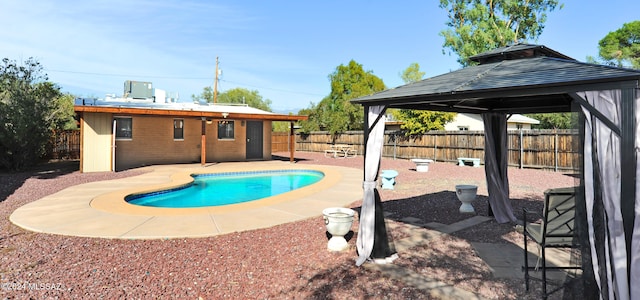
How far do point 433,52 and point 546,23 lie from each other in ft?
22.2

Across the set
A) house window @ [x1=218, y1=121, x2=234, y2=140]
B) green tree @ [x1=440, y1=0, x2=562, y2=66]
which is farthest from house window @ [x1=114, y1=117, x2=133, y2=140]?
green tree @ [x1=440, y1=0, x2=562, y2=66]

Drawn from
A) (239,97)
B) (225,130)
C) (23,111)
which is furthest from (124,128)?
(239,97)

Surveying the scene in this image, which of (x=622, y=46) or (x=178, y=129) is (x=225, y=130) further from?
(x=622, y=46)

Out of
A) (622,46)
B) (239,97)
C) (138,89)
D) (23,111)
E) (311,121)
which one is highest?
(239,97)

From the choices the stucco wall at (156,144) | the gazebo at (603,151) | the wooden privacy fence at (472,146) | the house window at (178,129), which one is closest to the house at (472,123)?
the wooden privacy fence at (472,146)

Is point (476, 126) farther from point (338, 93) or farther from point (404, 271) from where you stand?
point (404, 271)

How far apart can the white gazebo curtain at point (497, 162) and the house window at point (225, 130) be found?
1474 centimetres

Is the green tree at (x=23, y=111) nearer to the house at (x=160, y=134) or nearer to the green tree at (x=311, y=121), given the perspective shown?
the house at (x=160, y=134)

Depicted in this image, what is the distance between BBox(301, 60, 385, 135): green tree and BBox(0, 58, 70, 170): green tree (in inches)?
719

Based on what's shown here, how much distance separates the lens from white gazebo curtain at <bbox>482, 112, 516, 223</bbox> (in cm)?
601

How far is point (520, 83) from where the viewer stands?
10.3 feet

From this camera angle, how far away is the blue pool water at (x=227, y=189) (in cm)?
917

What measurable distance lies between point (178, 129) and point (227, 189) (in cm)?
702

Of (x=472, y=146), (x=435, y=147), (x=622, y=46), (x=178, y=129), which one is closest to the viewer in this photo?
(x=178, y=129)
